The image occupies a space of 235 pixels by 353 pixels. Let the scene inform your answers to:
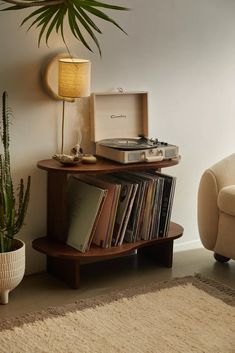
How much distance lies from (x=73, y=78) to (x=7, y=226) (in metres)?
0.82

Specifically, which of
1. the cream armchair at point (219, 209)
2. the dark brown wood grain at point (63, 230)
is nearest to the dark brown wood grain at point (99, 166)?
the dark brown wood grain at point (63, 230)

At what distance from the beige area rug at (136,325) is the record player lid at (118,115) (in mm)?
909

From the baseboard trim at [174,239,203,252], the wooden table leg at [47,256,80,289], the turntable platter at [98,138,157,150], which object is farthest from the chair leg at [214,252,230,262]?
the wooden table leg at [47,256,80,289]

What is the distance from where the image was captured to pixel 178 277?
3.44 m

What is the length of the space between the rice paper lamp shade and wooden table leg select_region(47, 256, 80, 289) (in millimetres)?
867

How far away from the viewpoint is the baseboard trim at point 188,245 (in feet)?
13.0

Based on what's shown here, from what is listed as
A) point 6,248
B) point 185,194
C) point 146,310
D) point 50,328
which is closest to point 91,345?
point 50,328

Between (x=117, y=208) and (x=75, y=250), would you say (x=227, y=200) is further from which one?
(x=75, y=250)

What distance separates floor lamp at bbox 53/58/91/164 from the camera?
3.14 meters

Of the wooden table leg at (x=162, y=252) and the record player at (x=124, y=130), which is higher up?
the record player at (x=124, y=130)

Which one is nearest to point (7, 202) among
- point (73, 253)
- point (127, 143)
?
point (73, 253)

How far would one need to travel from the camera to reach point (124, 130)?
11.8 feet

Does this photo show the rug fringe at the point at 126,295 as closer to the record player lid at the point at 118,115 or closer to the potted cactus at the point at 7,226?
the potted cactus at the point at 7,226

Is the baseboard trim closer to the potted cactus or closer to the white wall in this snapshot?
the white wall
